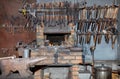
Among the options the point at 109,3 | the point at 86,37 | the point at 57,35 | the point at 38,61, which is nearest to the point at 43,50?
the point at 38,61

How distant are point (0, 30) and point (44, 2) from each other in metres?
1.29

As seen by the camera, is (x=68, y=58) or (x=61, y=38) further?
(x=61, y=38)

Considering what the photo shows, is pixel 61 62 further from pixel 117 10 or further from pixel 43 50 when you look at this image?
pixel 117 10

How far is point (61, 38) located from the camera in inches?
182

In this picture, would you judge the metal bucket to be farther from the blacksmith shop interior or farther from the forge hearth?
the forge hearth

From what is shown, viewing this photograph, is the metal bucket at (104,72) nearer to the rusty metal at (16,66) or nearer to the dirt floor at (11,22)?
the rusty metal at (16,66)

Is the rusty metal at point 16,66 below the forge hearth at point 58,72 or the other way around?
the other way around

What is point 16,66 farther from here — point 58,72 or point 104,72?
point 104,72

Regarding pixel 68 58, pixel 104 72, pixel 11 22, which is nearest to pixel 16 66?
pixel 68 58

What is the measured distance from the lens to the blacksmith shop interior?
3969 millimetres

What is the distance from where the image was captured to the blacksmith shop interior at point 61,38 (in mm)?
3969

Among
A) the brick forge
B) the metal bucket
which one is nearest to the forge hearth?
the brick forge

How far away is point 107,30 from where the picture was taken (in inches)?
186

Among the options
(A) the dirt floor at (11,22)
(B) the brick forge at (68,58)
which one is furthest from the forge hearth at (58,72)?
(A) the dirt floor at (11,22)
